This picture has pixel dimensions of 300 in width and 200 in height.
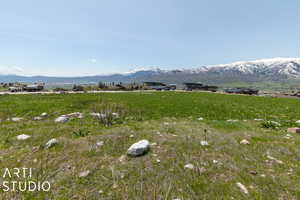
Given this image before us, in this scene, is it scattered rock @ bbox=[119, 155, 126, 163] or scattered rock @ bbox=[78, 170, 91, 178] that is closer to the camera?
scattered rock @ bbox=[78, 170, 91, 178]

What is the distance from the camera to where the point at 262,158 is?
4.98m

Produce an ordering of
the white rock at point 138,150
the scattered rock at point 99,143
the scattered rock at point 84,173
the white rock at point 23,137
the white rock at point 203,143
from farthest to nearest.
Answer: the white rock at point 23,137, the white rock at point 203,143, the scattered rock at point 99,143, the white rock at point 138,150, the scattered rock at point 84,173

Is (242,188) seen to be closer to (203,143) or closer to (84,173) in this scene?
(203,143)

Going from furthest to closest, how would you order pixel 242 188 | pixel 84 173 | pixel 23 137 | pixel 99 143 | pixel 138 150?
pixel 23 137
pixel 99 143
pixel 138 150
pixel 84 173
pixel 242 188

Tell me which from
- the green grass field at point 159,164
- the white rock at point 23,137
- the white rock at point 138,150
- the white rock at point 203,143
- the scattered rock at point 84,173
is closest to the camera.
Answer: the green grass field at point 159,164

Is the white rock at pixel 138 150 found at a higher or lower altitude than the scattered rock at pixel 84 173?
higher

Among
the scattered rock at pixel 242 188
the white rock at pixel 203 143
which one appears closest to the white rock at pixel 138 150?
the white rock at pixel 203 143

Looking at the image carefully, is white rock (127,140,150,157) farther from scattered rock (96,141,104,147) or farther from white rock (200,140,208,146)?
white rock (200,140,208,146)

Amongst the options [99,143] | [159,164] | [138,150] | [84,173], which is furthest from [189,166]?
[99,143]

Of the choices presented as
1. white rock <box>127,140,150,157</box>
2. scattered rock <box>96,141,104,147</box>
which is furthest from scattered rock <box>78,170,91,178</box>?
scattered rock <box>96,141,104,147</box>

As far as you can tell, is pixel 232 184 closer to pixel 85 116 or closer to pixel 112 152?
pixel 112 152

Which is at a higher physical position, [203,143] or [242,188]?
[203,143]

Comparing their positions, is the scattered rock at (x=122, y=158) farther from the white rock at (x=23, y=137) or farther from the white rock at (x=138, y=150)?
the white rock at (x=23, y=137)

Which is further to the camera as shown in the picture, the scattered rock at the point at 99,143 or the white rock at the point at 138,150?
the scattered rock at the point at 99,143
